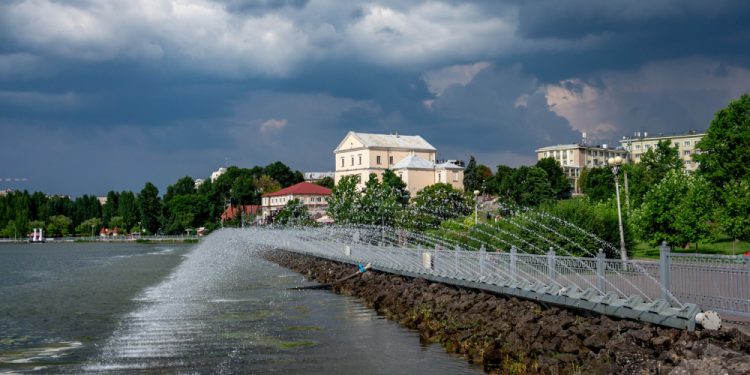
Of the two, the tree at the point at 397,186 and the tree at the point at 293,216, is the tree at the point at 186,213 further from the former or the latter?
the tree at the point at 397,186

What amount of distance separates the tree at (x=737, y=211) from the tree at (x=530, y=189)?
64.3m

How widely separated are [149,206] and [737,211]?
163 meters

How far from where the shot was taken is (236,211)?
571ft

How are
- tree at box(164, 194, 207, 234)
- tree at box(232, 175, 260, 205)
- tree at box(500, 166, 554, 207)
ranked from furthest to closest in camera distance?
tree at box(164, 194, 207, 234) → tree at box(232, 175, 260, 205) → tree at box(500, 166, 554, 207)

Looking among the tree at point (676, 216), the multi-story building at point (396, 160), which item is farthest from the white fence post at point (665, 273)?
the multi-story building at point (396, 160)

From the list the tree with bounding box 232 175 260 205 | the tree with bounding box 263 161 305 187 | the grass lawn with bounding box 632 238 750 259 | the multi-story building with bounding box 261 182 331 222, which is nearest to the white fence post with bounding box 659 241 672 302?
the grass lawn with bounding box 632 238 750 259

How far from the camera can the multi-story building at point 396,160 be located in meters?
141

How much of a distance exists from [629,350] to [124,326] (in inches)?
700

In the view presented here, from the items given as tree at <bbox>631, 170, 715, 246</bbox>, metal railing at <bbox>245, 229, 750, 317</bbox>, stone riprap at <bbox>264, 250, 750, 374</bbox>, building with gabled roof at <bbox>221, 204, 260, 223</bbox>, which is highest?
building with gabled roof at <bbox>221, 204, 260, 223</bbox>

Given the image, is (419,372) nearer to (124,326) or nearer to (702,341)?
(702,341)

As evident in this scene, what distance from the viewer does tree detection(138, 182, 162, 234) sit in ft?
609

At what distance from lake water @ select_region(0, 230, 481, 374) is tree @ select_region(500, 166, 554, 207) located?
76744 millimetres

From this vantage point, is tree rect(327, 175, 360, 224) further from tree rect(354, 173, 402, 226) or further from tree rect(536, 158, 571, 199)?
tree rect(536, 158, 571, 199)

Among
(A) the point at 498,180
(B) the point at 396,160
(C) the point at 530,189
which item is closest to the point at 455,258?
(C) the point at 530,189
